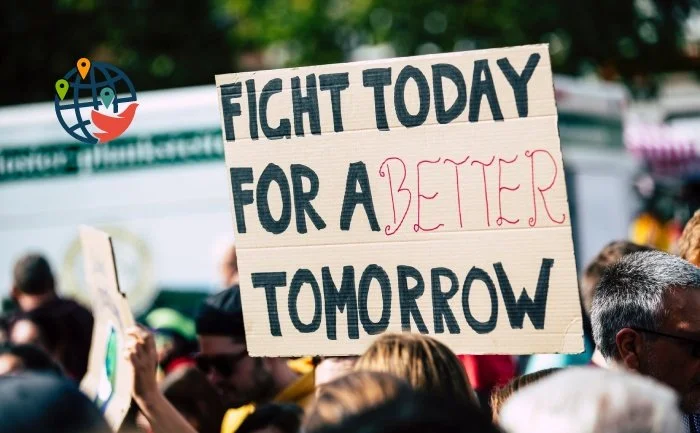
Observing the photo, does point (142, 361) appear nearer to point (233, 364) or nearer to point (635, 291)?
point (233, 364)

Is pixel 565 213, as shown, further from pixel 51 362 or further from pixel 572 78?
pixel 572 78

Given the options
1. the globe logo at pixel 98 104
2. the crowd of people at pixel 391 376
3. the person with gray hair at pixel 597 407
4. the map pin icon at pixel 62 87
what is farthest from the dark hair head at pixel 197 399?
the person with gray hair at pixel 597 407

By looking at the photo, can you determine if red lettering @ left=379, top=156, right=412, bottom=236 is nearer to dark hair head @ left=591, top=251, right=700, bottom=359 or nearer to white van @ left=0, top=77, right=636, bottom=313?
dark hair head @ left=591, top=251, right=700, bottom=359

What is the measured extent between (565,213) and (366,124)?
59 centimetres

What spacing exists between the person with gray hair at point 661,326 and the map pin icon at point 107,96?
1532 mm

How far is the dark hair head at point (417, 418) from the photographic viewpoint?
1784mm

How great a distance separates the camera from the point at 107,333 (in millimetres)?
3898

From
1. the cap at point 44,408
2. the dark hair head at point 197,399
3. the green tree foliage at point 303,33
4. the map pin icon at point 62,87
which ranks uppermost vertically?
the green tree foliage at point 303,33

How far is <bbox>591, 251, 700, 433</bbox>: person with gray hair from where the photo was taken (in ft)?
9.80

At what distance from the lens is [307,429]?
191cm

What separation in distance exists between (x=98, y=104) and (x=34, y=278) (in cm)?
304

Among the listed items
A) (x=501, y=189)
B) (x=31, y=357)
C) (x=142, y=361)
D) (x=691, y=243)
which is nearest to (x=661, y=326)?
(x=501, y=189)

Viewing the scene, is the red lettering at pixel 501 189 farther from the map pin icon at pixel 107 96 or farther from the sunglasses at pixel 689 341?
the map pin icon at pixel 107 96

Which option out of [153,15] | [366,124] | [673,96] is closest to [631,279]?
[366,124]
